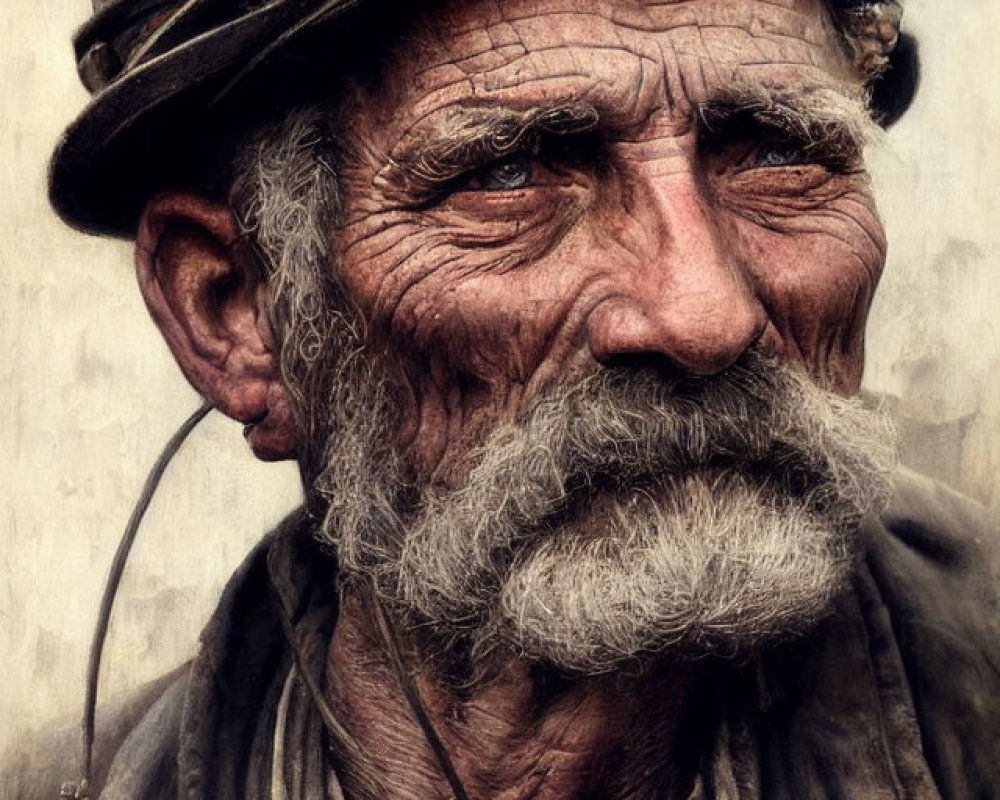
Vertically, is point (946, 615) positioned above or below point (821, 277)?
below

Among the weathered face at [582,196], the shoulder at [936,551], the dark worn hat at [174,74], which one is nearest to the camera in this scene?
the weathered face at [582,196]

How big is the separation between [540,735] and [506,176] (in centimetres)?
86

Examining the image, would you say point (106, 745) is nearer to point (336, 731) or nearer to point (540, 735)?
point (336, 731)

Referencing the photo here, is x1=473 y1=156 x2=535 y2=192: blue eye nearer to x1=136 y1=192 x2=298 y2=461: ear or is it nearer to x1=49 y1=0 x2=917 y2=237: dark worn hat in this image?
x1=49 y1=0 x2=917 y2=237: dark worn hat

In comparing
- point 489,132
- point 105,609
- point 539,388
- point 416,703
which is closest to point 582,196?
point 489,132

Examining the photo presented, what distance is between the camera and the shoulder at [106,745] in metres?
2.74

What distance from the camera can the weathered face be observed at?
213 cm

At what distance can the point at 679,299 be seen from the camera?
6.66 ft

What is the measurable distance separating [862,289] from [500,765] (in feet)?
2.95

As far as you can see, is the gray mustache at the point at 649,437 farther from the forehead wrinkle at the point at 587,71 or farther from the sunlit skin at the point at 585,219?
the forehead wrinkle at the point at 587,71

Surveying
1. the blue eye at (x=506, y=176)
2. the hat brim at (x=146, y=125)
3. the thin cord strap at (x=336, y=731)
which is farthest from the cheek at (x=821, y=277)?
the thin cord strap at (x=336, y=731)

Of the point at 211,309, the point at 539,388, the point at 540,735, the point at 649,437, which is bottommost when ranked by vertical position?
the point at 540,735

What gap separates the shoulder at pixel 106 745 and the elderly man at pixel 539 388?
38 millimetres

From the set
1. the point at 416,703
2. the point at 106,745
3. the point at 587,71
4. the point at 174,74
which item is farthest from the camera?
the point at 106,745
